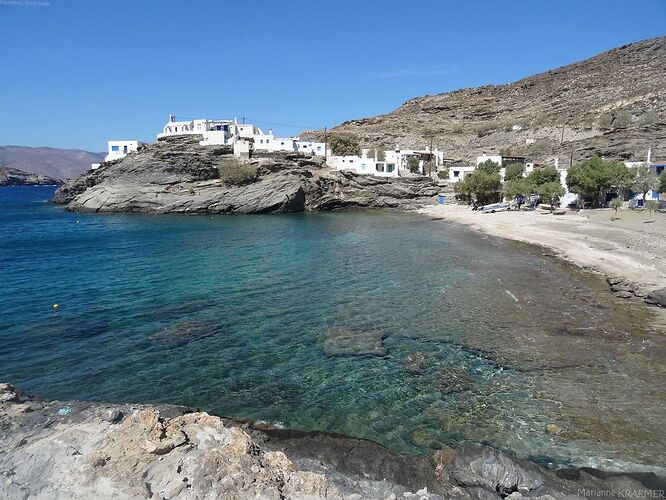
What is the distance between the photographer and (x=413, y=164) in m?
82.2

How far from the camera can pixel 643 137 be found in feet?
226

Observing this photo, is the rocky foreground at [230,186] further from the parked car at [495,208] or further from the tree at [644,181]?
the tree at [644,181]

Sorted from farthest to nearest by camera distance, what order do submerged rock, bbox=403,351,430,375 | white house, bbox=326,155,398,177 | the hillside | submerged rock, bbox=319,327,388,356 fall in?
white house, bbox=326,155,398,177, the hillside, submerged rock, bbox=319,327,388,356, submerged rock, bbox=403,351,430,375

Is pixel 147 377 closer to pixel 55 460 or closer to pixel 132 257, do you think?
pixel 55 460

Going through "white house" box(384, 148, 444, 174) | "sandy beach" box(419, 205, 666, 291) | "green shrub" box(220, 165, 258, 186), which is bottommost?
"sandy beach" box(419, 205, 666, 291)

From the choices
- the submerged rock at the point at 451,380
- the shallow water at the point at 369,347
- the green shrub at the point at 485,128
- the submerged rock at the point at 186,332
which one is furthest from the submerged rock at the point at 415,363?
the green shrub at the point at 485,128

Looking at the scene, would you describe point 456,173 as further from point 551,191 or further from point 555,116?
point 555,116

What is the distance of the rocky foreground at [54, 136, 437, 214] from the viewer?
234 feet

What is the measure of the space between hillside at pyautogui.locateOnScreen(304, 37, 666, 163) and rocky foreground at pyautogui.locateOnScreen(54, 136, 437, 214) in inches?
Answer: 1196

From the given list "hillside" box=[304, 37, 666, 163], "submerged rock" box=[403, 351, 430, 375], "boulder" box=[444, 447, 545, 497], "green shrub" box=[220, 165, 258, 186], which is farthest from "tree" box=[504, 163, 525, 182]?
"boulder" box=[444, 447, 545, 497]

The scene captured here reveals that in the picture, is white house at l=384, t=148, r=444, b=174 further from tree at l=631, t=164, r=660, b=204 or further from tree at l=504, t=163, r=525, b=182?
tree at l=631, t=164, r=660, b=204

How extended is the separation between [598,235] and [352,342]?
103 ft

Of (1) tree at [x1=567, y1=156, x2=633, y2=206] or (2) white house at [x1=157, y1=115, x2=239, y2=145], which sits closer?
(1) tree at [x1=567, y1=156, x2=633, y2=206]

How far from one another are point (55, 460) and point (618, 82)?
13247 centimetres
